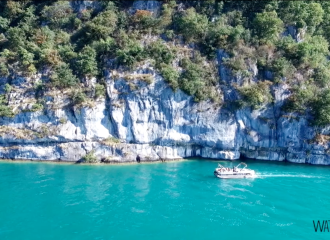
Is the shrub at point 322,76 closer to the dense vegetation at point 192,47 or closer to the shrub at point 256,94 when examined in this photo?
the dense vegetation at point 192,47

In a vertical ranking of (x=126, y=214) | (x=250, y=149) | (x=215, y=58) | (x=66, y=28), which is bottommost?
(x=126, y=214)

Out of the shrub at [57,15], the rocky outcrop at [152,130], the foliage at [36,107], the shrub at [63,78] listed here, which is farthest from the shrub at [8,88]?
the shrub at [57,15]

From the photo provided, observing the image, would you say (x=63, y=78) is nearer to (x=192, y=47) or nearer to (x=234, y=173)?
(x=192, y=47)

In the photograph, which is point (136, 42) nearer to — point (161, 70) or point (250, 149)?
point (161, 70)

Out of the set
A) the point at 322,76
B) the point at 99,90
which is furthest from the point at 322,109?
the point at 99,90

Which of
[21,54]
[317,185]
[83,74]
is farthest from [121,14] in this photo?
[317,185]
